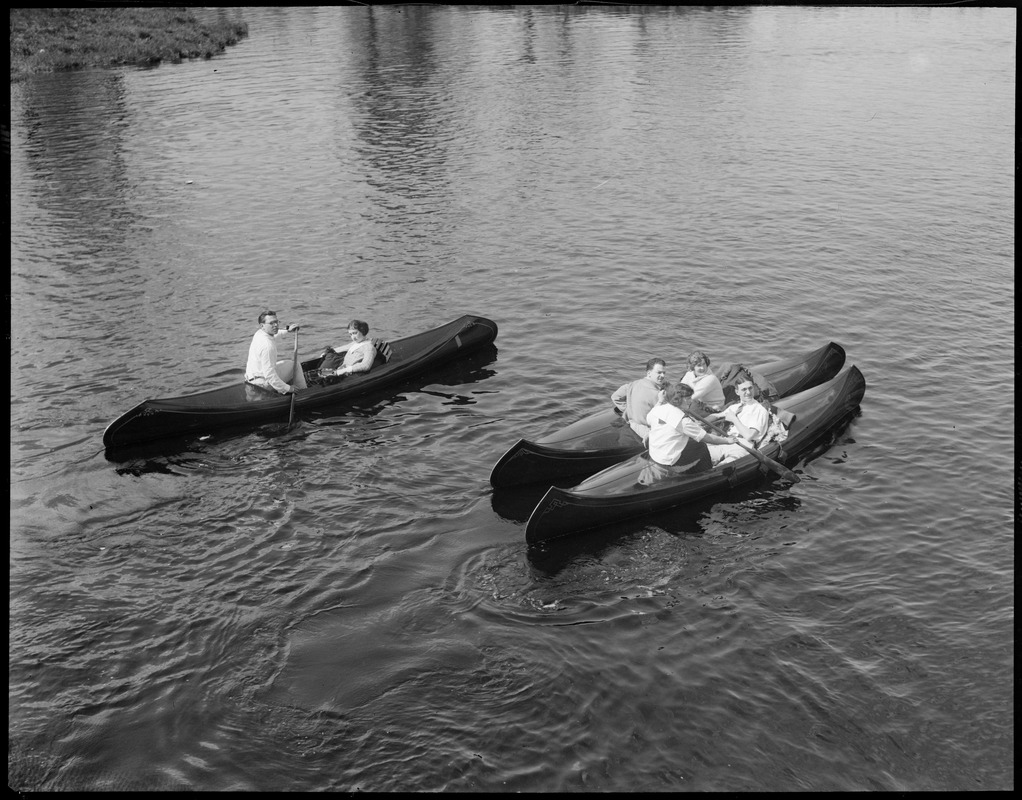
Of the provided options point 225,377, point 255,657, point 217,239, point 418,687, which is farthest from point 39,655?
point 217,239

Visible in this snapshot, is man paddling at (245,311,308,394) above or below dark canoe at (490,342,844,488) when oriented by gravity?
above

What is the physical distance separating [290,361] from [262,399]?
40.3 inches

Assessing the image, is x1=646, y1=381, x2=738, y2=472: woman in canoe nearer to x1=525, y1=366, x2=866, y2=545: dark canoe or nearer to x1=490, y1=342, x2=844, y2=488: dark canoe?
x1=525, y1=366, x2=866, y2=545: dark canoe

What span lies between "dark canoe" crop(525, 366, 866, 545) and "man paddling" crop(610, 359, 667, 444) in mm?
855

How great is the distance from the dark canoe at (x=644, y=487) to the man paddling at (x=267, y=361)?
6449 millimetres

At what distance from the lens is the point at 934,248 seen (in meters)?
29.2

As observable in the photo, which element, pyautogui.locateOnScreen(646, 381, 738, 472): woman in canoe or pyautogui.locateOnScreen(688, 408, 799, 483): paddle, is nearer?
pyautogui.locateOnScreen(646, 381, 738, 472): woman in canoe

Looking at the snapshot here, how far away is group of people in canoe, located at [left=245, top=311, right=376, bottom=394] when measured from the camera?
18812 millimetres

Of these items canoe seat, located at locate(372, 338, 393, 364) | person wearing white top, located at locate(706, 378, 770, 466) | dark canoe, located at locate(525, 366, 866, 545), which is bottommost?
dark canoe, located at locate(525, 366, 866, 545)

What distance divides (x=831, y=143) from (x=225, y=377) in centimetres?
2812

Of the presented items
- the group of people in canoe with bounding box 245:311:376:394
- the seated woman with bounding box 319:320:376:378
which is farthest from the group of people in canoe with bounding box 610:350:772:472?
the group of people in canoe with bounding box 245:311:376:394

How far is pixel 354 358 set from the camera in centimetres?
2023

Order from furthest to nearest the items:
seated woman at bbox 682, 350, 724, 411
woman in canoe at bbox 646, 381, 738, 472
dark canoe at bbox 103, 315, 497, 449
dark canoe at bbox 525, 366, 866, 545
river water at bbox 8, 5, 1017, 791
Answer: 1. dark canoe at bbox 103, 315, 497, 449
2. seated woman at bbox 682, 350, 724, 411
3. woman in canoe at bbox 646, 381, 738, 472
4. dark canoe at bbox 525, 366, 866, 545
5. river water at bbox 8, 5, 1017, 791

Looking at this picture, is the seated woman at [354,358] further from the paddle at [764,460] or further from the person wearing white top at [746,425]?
the person wearing white top at [746,425]
